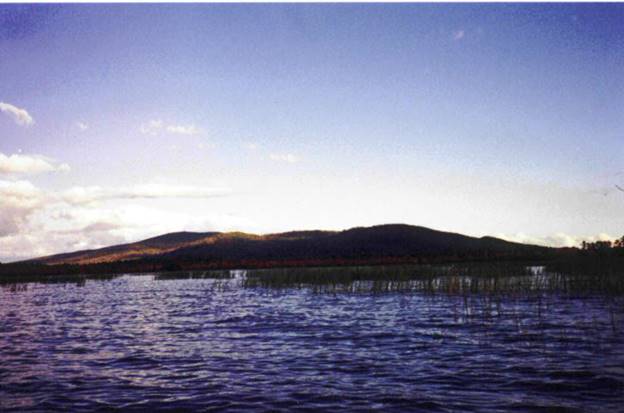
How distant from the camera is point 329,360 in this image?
10992 millimetres

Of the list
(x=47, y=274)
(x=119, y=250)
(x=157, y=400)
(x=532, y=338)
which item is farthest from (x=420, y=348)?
(x=119, y=250)

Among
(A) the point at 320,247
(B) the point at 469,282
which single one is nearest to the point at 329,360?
(B) the point at 469,282

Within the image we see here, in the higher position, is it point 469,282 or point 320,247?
point 320,247

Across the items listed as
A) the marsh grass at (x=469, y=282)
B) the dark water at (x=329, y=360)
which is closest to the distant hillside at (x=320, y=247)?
the marsh grass at (x=469, y=282)

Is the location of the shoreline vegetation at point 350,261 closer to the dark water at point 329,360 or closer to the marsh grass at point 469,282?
the marsh grass at point 469,282

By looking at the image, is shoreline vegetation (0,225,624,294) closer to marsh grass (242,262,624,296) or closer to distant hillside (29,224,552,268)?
marsh grass (242,262,624,296)

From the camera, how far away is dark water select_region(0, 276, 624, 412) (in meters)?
8.15

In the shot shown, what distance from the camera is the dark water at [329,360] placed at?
8.15m

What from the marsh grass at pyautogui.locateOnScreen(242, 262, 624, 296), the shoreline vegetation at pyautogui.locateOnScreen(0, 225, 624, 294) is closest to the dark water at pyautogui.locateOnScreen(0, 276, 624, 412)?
the marsh grass at pyautogui.locateOnScreen(242, 262, 624, 296)

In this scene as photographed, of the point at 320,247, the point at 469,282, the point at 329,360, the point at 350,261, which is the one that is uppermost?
the point at 320,247

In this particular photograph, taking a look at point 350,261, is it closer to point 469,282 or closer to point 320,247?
point 469,282

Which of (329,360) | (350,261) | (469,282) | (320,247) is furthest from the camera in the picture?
(320,247)

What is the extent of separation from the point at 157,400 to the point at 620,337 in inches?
426

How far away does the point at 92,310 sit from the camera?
23672mm
